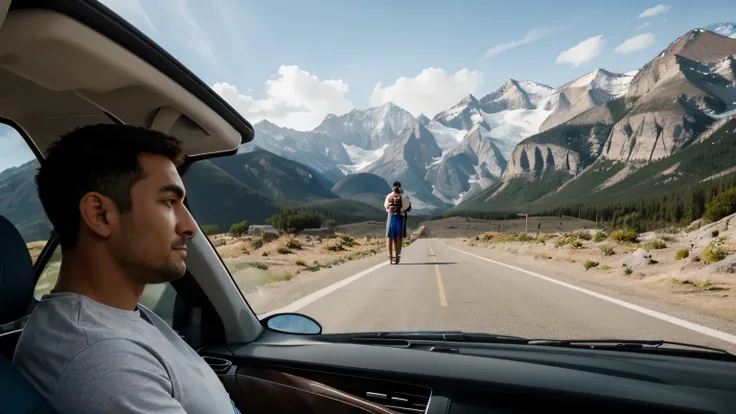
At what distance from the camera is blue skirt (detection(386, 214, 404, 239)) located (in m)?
16.2

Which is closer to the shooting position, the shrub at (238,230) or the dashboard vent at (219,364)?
the dashboard vent at (219,364)

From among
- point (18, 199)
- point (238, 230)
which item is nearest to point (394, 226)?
point (18, 199)

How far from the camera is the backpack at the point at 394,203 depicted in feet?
50.3

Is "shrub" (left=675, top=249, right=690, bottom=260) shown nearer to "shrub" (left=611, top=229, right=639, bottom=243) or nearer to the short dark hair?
"shrub" (left=611, top=229, right=639, bottom=243)

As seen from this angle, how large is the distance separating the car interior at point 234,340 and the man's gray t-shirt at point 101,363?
0.06 metres

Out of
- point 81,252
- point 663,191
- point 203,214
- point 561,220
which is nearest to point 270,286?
point 203,214

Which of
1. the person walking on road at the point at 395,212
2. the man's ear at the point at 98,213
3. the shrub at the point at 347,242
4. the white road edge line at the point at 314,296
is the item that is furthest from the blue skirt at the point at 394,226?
the shrub at the point at 347,242

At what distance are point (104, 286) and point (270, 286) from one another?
34.7ft

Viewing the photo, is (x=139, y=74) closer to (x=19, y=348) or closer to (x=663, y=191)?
(x=19, y=348)

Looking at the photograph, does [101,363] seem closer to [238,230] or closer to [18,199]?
[18,199]

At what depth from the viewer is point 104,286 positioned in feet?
4.12

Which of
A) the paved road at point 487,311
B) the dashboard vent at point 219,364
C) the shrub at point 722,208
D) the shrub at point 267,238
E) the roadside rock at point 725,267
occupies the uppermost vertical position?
the shrub at point 722,208

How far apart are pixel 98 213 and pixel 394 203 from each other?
14.3 metres

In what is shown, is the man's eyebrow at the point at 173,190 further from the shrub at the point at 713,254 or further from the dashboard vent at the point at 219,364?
the shrub at the point at 713,254
